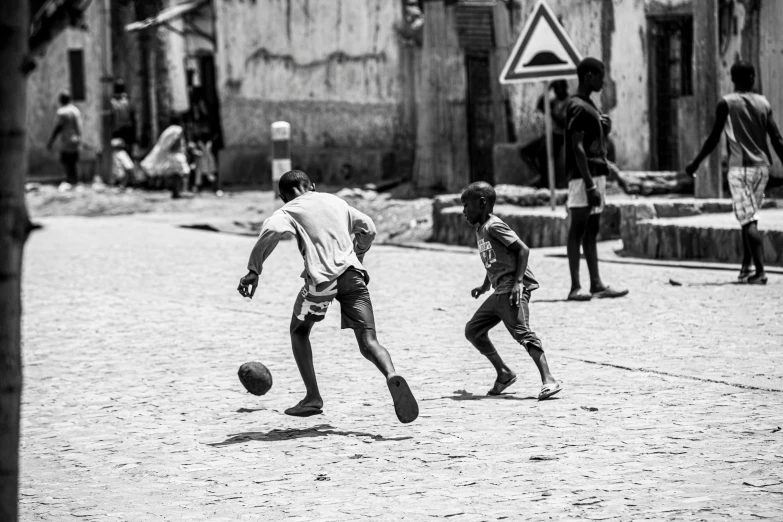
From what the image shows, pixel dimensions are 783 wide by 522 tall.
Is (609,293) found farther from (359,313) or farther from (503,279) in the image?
(359,313)

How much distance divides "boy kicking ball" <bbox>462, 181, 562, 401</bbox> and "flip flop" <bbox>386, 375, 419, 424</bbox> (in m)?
0.95

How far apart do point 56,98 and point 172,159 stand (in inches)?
390

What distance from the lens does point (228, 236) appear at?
1839cm

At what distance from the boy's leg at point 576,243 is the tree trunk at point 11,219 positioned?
7.78 m

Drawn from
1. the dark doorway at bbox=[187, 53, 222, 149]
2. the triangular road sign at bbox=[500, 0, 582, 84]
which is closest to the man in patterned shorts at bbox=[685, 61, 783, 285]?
the triangular road sign at bbox=[500, 0, 582, 84]

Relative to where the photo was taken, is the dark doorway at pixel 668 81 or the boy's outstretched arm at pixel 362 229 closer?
the boy's outstretched arm at pixel 362 229

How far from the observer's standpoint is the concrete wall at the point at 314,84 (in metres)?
24.1

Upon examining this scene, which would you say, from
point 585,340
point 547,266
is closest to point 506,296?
point 585,340

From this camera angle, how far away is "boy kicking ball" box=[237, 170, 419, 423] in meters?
6.64

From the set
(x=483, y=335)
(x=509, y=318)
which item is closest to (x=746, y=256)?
(x=483, y=335)

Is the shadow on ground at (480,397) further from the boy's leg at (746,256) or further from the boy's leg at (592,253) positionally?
the boy's leg at (746,256)

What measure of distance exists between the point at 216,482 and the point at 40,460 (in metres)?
0.97

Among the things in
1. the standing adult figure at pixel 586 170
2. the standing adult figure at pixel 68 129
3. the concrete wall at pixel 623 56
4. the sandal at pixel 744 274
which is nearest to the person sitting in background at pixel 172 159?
the standing adult figure at pixel 68 129

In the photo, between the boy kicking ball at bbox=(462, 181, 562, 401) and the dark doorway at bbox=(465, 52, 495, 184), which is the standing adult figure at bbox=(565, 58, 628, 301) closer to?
the boy kicking ball at bbox=(462, 181, 562, 401)
